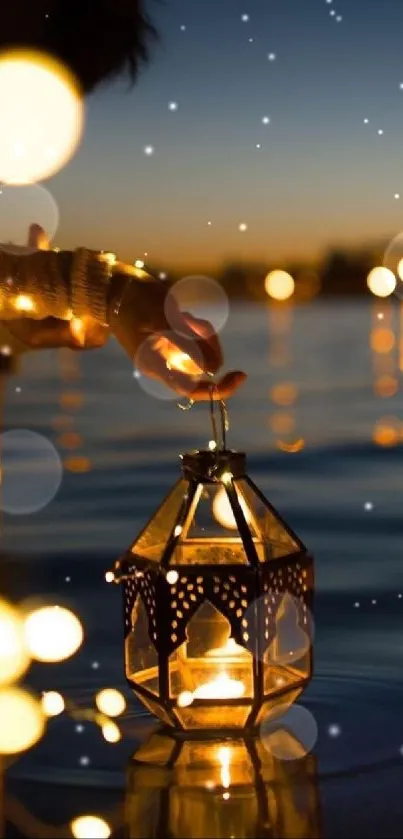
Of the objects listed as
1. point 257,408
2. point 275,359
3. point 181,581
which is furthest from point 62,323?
point 275,359

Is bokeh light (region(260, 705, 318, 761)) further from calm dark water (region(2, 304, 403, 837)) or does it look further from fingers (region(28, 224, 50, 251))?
fingers (region(28, 224, 50, 251))

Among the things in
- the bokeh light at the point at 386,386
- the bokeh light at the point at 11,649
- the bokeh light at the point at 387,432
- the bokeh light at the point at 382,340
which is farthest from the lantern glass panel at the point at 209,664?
the bokeh light at the point at 382,340

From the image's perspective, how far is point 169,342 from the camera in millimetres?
1067

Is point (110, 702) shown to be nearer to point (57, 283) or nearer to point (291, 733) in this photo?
point (291, 733)

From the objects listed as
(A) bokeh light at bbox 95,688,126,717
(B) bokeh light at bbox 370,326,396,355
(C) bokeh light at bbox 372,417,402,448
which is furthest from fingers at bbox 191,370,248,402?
(B) bokeh light at bbox 370,326,396,355

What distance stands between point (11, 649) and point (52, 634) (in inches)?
4.8

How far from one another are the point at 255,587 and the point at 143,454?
91.8 inches

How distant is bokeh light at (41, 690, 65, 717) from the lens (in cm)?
135

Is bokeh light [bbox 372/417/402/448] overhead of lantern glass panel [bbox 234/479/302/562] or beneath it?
overhead

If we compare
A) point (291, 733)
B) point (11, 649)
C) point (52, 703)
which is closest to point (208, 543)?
point (291, 733)

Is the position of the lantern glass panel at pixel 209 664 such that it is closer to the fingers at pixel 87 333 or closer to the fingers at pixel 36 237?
the fingers at pixel 87 333

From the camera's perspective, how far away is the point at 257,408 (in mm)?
4039

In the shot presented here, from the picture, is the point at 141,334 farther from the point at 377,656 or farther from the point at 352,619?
the point at 352,619

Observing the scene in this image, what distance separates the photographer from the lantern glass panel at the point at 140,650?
44.8 inches
